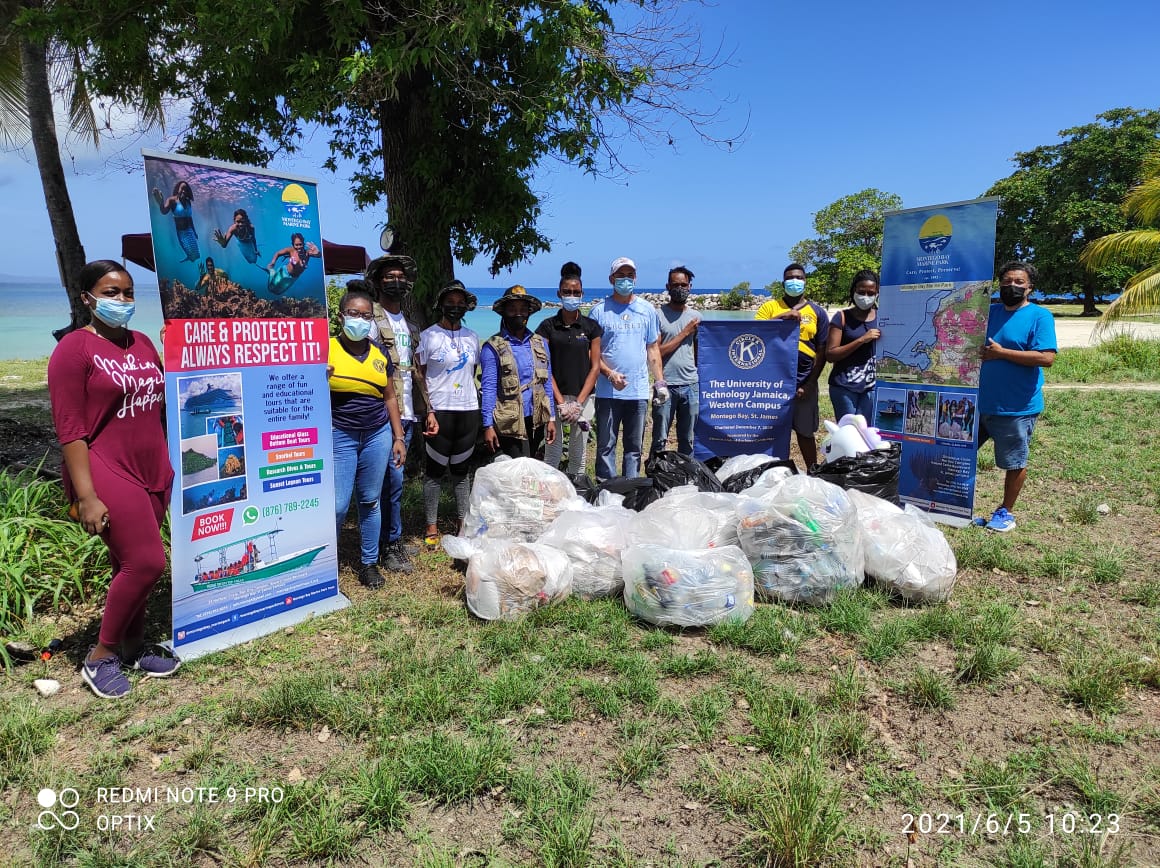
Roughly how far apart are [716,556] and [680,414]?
265 centimetres

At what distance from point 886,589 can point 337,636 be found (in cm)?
326

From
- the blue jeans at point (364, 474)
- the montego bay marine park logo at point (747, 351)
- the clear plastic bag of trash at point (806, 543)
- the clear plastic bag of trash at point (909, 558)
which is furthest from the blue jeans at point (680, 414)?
the blue jeans at point (364, 474)

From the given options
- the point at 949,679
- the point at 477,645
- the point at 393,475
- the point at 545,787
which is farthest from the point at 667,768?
the point at 393,475

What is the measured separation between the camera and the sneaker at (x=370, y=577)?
4371mm

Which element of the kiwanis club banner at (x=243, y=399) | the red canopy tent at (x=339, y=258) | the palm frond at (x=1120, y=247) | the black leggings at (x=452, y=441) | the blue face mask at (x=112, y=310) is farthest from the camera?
the palm frond at (x=1120, y=247)

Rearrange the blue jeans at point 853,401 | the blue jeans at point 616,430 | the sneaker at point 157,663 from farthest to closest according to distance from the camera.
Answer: the blue jeans at point 853,401
the blue jeans at point 616,430
the sneaker at point 157,663

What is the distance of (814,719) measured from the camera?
281 cm

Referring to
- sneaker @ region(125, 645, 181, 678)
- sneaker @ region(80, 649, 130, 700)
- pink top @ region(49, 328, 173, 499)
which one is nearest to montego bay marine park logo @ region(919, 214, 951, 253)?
pink top @ region(49, 328, 173, 499)

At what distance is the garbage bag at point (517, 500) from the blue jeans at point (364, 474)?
0.67 m

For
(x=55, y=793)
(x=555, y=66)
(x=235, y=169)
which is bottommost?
(x=55, y=793)

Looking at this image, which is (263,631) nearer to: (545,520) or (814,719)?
(545,520)

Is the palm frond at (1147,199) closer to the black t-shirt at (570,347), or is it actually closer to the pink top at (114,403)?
the black t-shirt at (570,347)

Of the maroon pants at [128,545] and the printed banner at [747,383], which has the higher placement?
the printed banner at [747,383]
